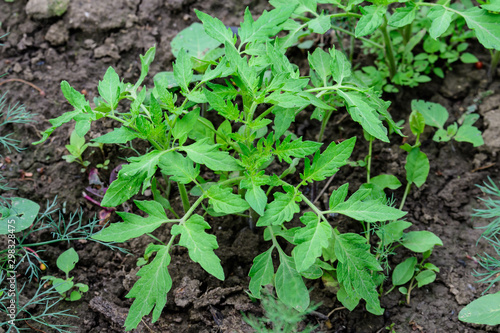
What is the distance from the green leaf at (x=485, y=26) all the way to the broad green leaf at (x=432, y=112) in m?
0.63

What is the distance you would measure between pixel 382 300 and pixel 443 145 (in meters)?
1.25

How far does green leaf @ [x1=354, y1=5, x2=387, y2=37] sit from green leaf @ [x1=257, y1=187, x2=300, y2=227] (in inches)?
42.2

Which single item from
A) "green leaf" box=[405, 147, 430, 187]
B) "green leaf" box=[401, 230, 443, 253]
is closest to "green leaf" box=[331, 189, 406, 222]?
"green leaf" box=[401, 230, 443, 253]

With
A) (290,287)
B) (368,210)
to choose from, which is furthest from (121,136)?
(368,210)

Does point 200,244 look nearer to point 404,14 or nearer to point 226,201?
point 226,201

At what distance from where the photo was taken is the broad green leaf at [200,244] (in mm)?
2006

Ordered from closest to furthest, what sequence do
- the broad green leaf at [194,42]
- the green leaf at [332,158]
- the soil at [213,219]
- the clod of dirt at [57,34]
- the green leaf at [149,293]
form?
the green leaf at [149,293] → the green leaf at [332,158] → the soil at [213,219] → the broad green leaf at [194,42] → the clod of dirt at [57,34]

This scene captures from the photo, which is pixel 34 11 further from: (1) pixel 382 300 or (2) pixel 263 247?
(1) pixel 382 300

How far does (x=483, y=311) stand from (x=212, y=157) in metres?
1.60

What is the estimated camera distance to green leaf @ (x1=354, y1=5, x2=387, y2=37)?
2.53 m

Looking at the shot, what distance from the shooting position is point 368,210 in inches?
85.5

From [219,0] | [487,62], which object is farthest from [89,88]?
[487,62]

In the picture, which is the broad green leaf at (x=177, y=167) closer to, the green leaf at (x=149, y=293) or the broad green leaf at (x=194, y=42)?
the green leaf at (x=149, y=293)

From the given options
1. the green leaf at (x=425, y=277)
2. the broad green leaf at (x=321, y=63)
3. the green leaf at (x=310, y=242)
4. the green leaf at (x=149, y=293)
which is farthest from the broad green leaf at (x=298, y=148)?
the green leaf at (x=425, y=277)
